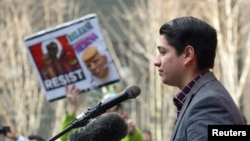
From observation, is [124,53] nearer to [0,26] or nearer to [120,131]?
[0,26]

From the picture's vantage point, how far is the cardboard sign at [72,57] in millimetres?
5867

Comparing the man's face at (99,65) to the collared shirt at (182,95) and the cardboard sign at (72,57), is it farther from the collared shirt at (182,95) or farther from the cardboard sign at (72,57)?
the collared shirt at (182,95)

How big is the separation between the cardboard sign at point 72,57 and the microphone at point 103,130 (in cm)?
274

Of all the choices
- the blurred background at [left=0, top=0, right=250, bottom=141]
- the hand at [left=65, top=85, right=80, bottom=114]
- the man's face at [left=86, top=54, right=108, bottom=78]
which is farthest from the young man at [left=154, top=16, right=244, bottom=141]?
the blurred background at [left=0, top=0, right=250, bottom=141]

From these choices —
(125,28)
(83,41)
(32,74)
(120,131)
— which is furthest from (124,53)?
(120,131)

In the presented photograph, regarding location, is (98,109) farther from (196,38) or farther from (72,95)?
(72,95)

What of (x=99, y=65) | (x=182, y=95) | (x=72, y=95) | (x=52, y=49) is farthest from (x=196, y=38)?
(x=52, y=49)

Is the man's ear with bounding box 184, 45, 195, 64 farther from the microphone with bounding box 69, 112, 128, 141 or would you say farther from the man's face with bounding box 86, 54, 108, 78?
the man's face with bounding box 86, 54, 108, 78

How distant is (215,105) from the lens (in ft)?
9.06

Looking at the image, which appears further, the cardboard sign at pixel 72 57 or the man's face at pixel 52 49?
the man's face at pixel 52 49

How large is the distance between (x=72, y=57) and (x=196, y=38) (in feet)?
10.2

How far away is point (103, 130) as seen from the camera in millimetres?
2992

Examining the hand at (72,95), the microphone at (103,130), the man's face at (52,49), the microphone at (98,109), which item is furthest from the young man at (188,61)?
the man's face at (52,49)

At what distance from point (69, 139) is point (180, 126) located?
0.52 meters
